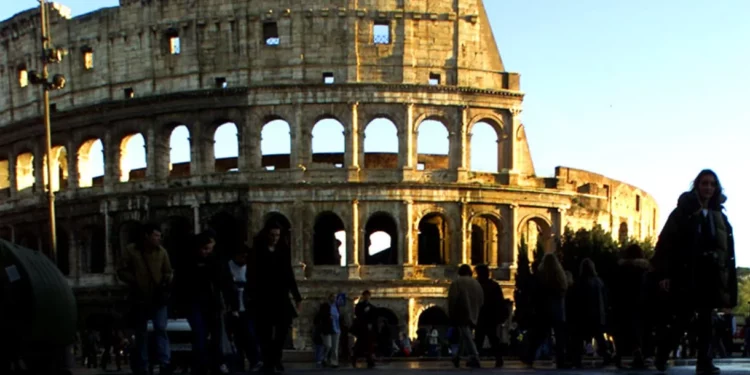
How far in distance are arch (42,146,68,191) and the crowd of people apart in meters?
37.3

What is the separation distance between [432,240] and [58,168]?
1594 cm

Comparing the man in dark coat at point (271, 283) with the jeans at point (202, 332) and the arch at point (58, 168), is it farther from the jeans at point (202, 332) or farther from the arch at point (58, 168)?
the arch at point (58, 168)

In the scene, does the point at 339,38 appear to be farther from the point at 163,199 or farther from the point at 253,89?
the point at 163,199

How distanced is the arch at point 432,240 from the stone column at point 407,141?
2129 mm

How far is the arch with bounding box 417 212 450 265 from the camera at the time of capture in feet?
172

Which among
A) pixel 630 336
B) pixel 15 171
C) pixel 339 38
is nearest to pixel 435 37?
pixel 339 38

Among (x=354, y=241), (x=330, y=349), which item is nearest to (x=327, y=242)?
(x=354, y=241)

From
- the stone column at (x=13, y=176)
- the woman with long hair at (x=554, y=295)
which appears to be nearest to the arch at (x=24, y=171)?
the stone column at (x=13, y=176)

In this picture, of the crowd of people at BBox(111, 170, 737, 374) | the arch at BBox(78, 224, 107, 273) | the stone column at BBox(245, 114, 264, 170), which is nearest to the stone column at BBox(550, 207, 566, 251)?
the stone column at BBox(245, 114, 264, 170)

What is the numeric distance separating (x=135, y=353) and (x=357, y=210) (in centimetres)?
3429

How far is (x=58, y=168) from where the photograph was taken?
58.4 metres

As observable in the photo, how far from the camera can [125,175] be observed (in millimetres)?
54500

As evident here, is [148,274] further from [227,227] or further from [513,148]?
[513,148]

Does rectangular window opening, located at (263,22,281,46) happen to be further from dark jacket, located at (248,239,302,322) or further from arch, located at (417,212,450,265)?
dark jacket, located at (248,239,302,322)
